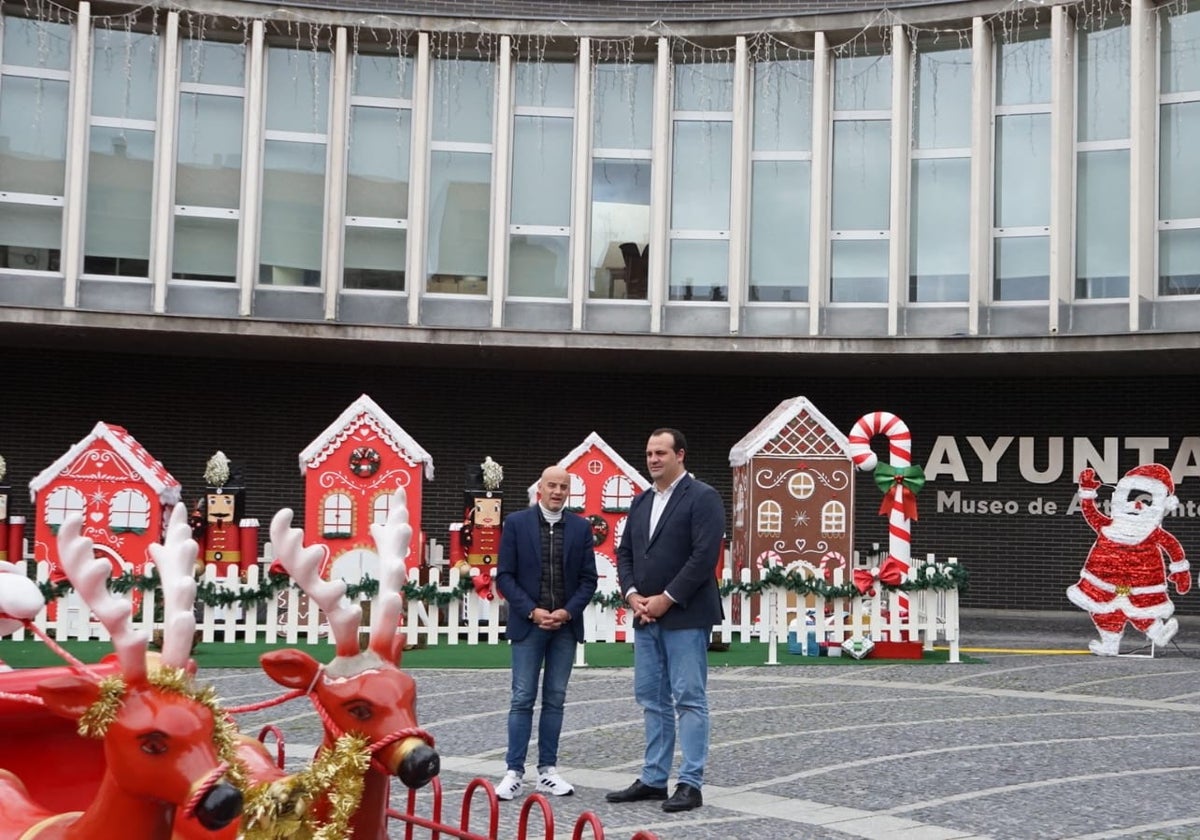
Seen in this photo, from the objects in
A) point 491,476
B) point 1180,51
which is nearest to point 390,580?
point 491,476

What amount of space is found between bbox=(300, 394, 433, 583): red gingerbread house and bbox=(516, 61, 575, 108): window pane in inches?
308

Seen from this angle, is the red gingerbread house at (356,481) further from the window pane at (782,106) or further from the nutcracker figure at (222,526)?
the window pane at (782,106)

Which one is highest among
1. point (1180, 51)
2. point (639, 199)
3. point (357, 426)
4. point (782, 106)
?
point (1180, 51)

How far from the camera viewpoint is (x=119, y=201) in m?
21.7

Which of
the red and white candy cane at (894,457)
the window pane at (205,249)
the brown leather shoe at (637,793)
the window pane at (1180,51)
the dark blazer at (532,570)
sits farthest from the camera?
the window pane at (205,249)

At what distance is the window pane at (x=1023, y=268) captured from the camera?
2133cm

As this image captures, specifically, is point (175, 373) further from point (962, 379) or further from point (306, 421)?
point (962, 379)

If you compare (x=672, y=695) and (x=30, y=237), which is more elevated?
(x=30, y=237)

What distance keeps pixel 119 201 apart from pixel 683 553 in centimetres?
1661

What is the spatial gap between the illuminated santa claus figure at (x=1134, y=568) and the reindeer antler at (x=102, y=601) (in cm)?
1397

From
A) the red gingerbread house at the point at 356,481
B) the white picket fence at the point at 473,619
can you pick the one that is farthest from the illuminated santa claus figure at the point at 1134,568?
the red gingerbread house at the point at 356,481

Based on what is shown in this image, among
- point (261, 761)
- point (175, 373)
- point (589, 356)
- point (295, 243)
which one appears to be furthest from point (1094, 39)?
point (261, 761)

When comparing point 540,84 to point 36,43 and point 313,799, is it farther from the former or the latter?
point 313,799

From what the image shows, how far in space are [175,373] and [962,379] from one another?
12.9m
